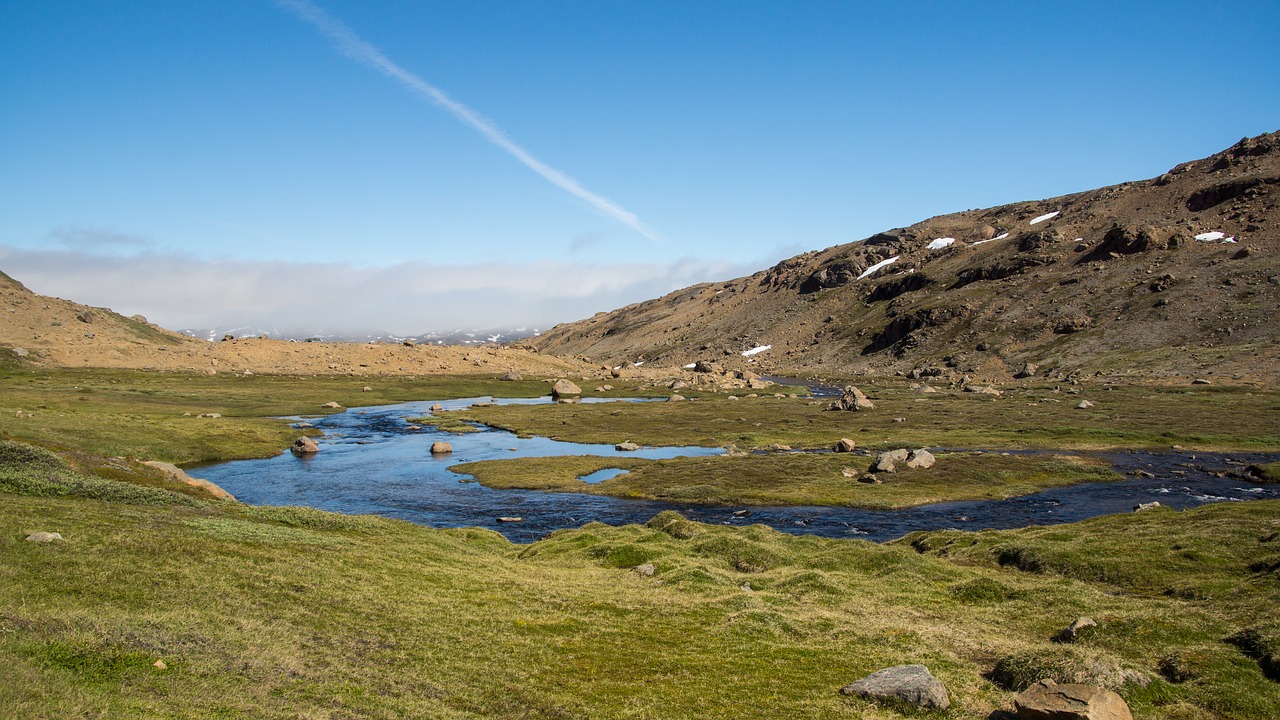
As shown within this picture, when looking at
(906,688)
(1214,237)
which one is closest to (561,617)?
(906,688)

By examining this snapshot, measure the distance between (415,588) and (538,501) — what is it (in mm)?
29585

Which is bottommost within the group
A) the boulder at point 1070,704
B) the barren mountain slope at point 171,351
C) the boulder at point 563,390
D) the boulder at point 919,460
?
the boulder at point 919,460

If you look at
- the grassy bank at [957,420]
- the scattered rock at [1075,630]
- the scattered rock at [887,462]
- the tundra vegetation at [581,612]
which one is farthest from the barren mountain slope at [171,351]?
the scattered rock at [1075,630]

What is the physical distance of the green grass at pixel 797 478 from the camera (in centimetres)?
5244

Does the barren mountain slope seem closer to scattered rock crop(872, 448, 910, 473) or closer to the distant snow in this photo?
scattered rock crop(872, 448, 910, 473)

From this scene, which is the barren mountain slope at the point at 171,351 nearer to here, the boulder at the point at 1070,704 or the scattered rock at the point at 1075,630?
the scattered rock at the point at 1075,630

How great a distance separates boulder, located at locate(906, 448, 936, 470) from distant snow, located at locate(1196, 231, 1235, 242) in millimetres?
159395

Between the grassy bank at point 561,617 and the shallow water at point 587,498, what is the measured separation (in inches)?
436

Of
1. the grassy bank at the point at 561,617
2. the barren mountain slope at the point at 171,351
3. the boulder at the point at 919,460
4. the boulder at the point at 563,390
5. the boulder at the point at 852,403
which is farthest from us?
the barren mountain slope at the point at 171,351

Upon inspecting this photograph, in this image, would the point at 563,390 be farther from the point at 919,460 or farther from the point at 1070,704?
the point at 1070,704

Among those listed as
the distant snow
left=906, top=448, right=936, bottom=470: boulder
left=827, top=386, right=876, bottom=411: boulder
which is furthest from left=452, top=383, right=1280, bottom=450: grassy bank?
the distant snow

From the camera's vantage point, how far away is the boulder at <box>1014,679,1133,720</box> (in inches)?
560

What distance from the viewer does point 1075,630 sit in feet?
71.8

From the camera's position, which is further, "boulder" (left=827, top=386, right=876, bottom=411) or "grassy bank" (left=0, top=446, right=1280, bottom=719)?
"boulder" (left=827, top=386, right=876, bottom=411)
